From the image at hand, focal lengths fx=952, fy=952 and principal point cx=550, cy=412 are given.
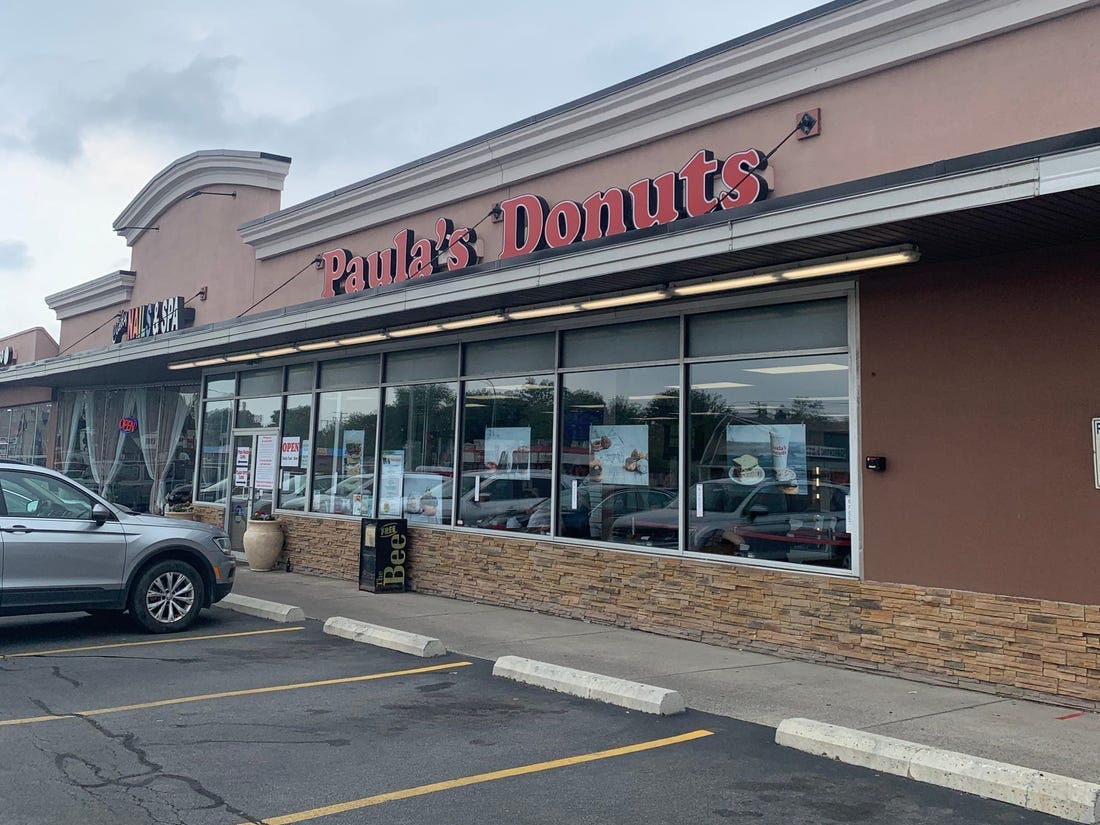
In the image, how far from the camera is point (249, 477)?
1719cm

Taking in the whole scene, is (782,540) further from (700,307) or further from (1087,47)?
(1087,47)

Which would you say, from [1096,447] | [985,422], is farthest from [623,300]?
[1096,447]

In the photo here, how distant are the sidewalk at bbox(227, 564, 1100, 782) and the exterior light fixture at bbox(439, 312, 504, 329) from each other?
11.6 feet

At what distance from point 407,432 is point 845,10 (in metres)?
8.12

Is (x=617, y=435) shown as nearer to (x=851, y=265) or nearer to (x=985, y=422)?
(x=851, y=265)

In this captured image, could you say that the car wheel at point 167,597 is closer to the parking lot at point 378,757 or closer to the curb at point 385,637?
the parking lot at point 378,757

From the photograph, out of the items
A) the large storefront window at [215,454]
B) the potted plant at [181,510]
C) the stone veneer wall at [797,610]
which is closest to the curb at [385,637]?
the stone veneer wall at [797,610]

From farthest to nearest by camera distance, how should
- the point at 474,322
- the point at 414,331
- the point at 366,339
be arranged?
1. the point at 366,339
2. the point at 414,331
3. the point at 474,322

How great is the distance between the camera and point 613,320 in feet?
36.1

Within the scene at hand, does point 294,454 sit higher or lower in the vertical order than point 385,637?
higher

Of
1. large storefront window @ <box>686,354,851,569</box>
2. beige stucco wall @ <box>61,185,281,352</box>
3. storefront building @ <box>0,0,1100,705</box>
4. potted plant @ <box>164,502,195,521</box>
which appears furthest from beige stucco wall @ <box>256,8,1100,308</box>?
potted plant @ <box>164,502,195,521</box>

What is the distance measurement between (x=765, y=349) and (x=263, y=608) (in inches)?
254

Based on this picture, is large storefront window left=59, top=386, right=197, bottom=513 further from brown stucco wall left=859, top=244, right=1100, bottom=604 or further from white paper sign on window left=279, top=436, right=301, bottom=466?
brown stucco wall left=859, top=244, right=1100, bottom=604

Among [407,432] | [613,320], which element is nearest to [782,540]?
[613,320]
